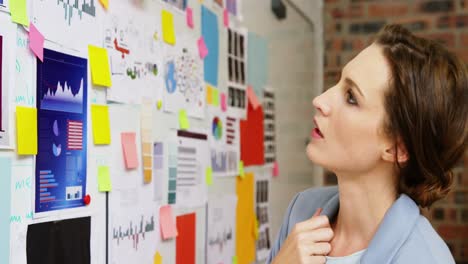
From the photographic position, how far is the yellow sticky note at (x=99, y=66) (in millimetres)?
1214

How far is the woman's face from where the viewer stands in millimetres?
1205

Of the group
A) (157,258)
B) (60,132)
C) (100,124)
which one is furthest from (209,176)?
(60,132)

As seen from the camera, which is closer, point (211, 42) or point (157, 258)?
point (157, 258)

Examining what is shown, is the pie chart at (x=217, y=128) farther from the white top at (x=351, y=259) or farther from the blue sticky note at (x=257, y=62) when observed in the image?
the white top at (x=351, y=259)

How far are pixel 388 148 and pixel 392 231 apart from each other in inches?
7.2

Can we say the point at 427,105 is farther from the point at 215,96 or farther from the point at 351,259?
the point at 215,96

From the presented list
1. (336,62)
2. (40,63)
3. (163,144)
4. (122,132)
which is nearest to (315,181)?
(336,62)

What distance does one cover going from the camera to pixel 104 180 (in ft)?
4.11

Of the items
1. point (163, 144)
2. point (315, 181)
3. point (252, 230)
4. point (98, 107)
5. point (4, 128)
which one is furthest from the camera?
point (315, 181)

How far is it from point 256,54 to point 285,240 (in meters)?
0.99

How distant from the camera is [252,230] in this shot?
2117mm

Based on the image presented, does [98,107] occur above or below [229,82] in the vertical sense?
below

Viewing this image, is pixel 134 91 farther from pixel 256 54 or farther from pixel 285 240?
pixel 256 54

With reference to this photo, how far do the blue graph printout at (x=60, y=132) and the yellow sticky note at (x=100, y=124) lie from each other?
0.10ft
